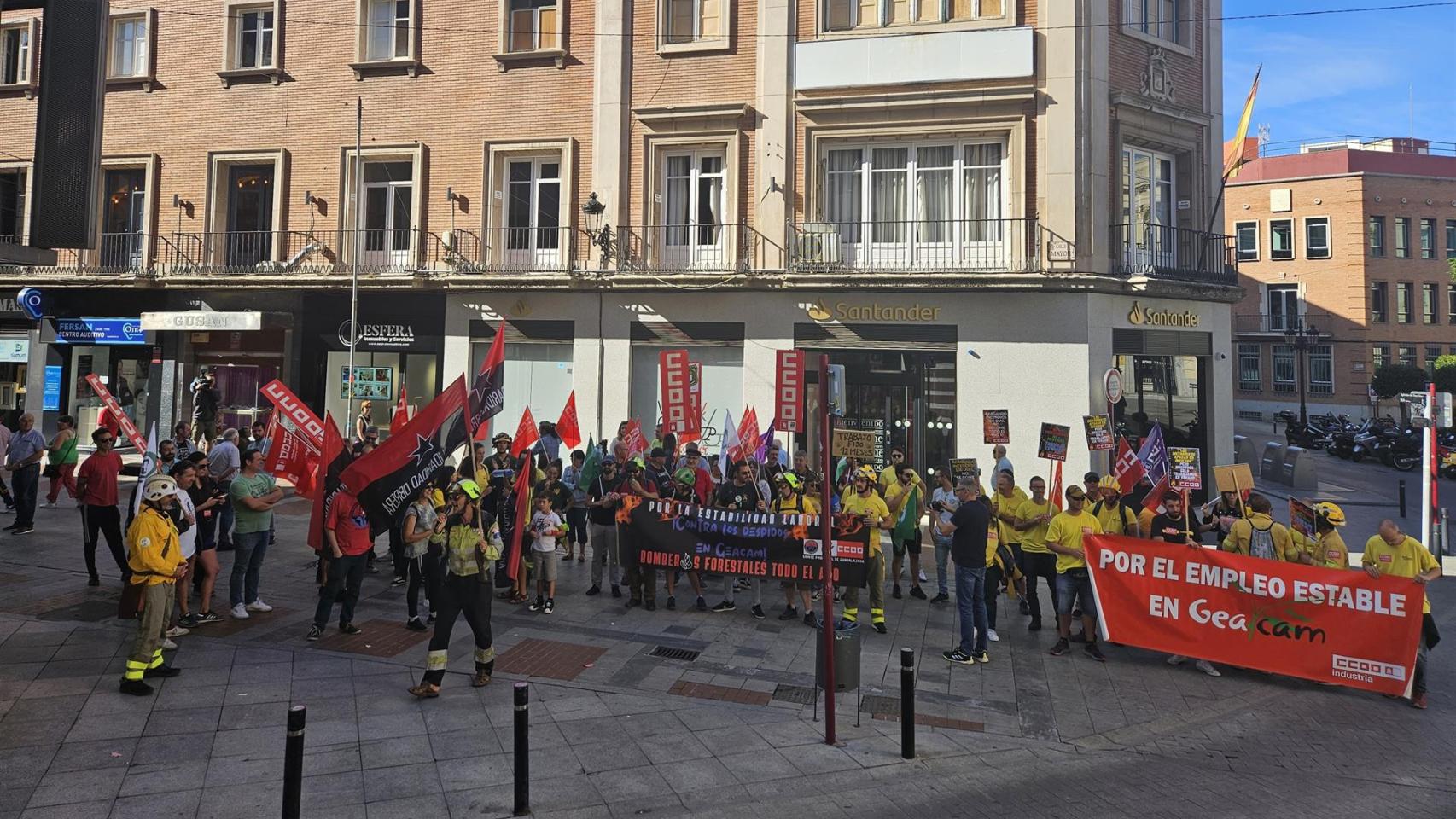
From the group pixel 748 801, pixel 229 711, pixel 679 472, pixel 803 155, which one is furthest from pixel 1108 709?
pixel 803 155

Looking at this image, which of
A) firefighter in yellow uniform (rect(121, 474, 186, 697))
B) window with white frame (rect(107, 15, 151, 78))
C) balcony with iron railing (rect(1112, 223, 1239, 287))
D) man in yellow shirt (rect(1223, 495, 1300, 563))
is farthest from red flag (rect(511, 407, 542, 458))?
window with white frame (rect(107, 15, 151, 78))

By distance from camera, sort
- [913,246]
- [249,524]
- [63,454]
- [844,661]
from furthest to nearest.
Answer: [913,246] → [63,454] → [249,524] → [844,661]

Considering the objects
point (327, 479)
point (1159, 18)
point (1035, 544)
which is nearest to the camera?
point (327, 479)

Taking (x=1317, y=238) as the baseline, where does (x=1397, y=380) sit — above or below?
below

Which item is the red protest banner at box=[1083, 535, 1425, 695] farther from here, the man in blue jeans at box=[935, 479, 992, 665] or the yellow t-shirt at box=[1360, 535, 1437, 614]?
the man in blue jeans at box=[935, 479, 992, 665]

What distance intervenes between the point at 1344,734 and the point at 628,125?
1690cm

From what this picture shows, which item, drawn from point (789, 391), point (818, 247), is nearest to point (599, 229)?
point (818, 247)

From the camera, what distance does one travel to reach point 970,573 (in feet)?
29.3

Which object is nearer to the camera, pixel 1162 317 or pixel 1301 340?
pixel 1162 317

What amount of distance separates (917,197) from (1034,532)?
1045cm

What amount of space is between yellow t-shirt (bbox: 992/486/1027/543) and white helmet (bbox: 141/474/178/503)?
337 inches

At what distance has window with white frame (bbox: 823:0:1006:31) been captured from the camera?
58.2 feet

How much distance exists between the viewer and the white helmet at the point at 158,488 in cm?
747

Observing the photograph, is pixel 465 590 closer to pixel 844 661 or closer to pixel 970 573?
pixel 844 661
